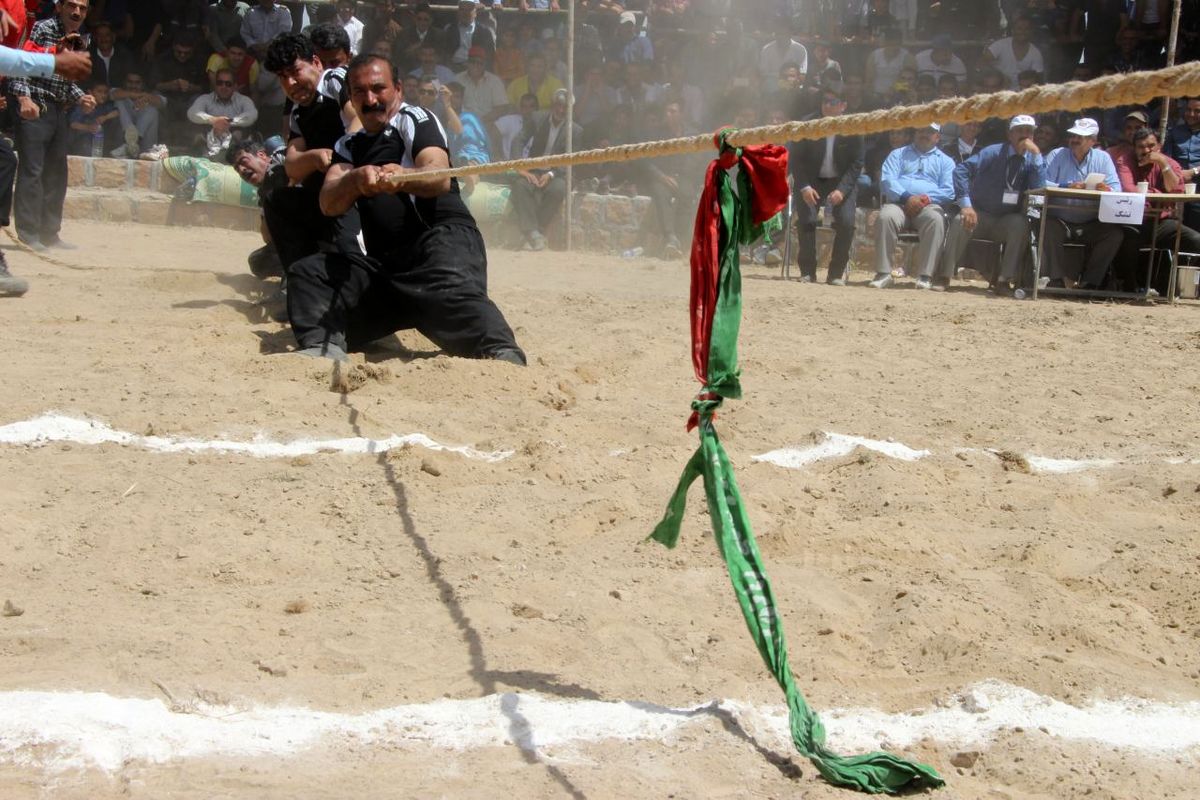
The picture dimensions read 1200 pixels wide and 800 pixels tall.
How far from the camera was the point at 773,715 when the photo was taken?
2836 millimetres

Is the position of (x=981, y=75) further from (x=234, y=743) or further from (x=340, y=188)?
(x=234, y=743)

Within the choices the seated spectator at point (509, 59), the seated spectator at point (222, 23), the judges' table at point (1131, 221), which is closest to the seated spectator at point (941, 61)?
the judges' table at point (1131, 221)

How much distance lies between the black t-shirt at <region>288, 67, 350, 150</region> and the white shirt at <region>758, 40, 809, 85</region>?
6.67 metres

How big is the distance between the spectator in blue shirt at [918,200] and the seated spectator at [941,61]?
2055mm

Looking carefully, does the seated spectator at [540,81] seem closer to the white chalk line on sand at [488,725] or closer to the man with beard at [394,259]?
the man with beard at [394,259]

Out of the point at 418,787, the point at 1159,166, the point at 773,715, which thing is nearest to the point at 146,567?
the point at 418,787

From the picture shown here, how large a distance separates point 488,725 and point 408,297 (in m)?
3.38

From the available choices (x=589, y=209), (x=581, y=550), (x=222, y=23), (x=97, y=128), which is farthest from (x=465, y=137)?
(x=581, y=550)

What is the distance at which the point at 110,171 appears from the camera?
11.7 meters

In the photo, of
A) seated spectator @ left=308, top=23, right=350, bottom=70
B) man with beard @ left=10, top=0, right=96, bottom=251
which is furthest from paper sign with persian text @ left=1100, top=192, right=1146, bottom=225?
man with beard @ left=10, top=0, right=96, bottom=251

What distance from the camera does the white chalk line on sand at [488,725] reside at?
262 centimetres

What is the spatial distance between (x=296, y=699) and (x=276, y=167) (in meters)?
5.17

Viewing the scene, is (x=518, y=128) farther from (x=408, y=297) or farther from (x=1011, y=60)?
(x=408, y=297)

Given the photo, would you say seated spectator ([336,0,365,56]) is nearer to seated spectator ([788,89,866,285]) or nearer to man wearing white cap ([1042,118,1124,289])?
seated spectator ([788,89,866,285])
